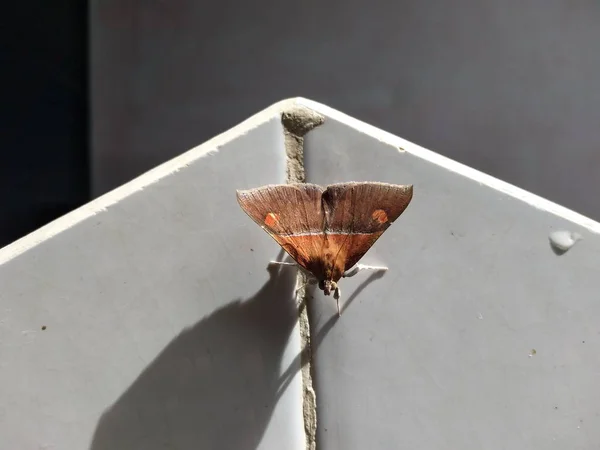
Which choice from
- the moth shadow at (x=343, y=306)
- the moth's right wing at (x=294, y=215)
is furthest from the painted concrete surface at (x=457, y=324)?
the moth's right wing at (x=294, y=215)

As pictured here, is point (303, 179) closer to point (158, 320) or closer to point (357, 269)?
point (357, 269)

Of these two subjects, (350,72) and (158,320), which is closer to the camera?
(158,320)

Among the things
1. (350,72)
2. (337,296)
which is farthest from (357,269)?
(350,72)

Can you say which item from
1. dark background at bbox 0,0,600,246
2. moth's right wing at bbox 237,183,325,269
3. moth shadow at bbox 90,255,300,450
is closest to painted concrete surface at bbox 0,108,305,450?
moth shadow at bbox 90,255,300,450

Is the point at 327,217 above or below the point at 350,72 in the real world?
below

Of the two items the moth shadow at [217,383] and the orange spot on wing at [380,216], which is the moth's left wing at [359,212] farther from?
the moth shadow at [217,383]
